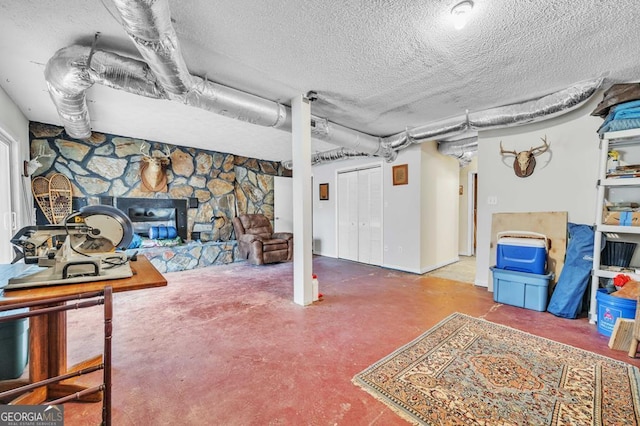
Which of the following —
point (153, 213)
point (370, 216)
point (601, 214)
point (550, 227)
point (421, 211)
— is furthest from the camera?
point (370, 216)

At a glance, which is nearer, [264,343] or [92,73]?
[92,73]

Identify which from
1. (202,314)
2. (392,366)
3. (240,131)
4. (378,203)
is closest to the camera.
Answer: (392,366)

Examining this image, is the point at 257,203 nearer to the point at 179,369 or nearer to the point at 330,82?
the point at 330,82

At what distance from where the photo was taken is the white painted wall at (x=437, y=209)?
4391mm

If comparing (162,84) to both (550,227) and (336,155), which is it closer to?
(336,155)

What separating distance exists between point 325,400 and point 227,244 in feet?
13.5

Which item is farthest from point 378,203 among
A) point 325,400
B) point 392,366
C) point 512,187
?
point 325,400

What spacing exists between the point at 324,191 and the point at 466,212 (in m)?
3.23

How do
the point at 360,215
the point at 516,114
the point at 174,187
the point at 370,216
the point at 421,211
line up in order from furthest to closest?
the point at 360,215, the point at 370,216, the point at 174,187, the point at 421,211, the point at 516,114

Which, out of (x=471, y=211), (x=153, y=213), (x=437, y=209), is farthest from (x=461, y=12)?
(x=153, y=213)

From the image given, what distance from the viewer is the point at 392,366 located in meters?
1.81

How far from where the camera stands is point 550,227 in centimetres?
304

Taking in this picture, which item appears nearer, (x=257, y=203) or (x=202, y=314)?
(x=202, y=314)

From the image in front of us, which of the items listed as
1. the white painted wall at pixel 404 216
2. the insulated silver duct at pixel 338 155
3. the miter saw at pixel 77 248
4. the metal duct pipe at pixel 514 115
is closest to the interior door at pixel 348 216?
the insulated silver duct at pixel 338 155
